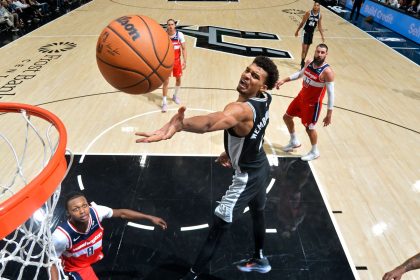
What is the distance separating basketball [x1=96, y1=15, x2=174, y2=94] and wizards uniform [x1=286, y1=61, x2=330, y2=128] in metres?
2.33

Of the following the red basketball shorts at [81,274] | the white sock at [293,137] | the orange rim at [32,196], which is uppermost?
the orange rim at [32,196]

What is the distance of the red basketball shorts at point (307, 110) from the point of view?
188 inches

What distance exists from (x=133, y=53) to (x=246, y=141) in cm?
120

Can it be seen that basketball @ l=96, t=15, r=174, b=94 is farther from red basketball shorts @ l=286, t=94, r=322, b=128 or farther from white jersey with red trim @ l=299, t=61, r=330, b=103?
red basketball shorts @ l=286, t=94, r=322, b=128

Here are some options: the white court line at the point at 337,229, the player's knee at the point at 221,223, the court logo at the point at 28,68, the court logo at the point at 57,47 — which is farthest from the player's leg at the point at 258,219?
the court logo at the point at 57,47

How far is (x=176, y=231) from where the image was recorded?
3.85 metres

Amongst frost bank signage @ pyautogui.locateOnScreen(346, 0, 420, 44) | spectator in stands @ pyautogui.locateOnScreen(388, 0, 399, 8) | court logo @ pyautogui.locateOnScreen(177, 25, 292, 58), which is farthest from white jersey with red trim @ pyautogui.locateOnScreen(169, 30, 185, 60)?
spectator in stands @ pyautogui.locateOnScreen(388, 0, 399, 8)

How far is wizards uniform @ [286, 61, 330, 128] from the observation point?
4.62m

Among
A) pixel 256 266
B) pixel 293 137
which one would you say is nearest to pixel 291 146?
pixel 293 137

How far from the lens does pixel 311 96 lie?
15.6 ft

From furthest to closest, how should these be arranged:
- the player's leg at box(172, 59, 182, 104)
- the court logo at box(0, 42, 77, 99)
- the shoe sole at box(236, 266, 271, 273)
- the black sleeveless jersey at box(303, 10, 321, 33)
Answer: the black sleeveless jersey at box(303, 10, 321, 33) → the court logo at box(0, 42, 77, 99) → the player's leg at box(172, 59, 182, 104) → the shoe sole at box(236, 266, 271, 273)

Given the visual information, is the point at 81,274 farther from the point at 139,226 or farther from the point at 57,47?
the point at 57,47

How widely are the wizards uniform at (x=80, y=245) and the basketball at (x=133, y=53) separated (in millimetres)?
1136

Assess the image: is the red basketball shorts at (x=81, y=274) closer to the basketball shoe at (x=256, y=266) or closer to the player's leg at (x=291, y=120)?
the basketball shoe at (x=256, y=266)
